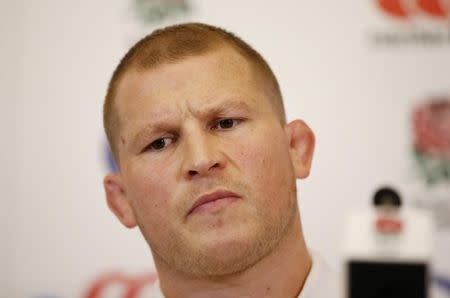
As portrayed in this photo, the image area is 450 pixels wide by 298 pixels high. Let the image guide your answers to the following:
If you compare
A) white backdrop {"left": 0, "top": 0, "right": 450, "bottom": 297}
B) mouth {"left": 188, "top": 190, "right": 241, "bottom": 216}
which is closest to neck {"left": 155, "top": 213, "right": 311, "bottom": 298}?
mouth {"left": 188, "top": 190, "right": 241, "bottom": 216}

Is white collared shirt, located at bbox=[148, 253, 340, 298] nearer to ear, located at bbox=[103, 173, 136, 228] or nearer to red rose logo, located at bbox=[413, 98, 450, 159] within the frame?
ear, located at bbox=[103, 173, 136, 228]

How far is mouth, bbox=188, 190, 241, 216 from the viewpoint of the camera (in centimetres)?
84

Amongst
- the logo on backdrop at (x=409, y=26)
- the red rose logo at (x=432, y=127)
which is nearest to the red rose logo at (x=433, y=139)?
the red rose logo at (x=432, y=127)

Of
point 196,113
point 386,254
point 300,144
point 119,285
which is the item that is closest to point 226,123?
point 196,113

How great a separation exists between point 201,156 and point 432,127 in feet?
2.62

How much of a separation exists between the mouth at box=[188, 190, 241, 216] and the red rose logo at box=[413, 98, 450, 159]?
2.40 ft

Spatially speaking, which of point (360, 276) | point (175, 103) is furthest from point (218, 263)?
point (360, 276)

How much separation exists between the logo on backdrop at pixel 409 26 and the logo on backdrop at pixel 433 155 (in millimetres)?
135

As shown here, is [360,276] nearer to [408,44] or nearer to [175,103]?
[175,103]

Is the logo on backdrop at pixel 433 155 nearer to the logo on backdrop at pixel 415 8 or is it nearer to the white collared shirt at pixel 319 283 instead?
the logo on backdrop at pixel 415 8

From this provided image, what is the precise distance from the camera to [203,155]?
2.75ft

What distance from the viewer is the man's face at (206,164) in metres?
0.85

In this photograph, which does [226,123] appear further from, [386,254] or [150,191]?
[386,254]

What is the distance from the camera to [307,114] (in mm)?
1478
